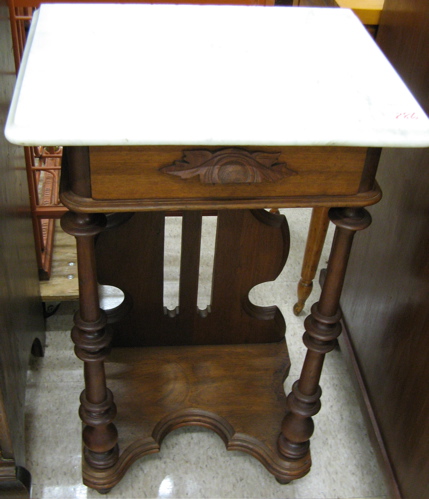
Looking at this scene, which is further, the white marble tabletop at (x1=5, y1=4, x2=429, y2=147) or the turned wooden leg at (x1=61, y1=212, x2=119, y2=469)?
the turned wooden leg at (x1=61, y1=212, x2=119, y2=469)

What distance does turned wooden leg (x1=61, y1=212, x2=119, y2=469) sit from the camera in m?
0.90

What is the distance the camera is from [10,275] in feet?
3.68

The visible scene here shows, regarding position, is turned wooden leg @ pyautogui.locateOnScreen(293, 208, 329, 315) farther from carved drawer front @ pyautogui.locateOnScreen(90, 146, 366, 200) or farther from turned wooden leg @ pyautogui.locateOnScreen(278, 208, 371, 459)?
carved drawer front @ pyautogui.locateOnScreen(90, 146, 366, 200)

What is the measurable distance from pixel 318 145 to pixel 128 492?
2.64ft

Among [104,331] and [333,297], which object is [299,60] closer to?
[333,297]

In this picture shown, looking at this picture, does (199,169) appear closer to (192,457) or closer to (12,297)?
(12,297)

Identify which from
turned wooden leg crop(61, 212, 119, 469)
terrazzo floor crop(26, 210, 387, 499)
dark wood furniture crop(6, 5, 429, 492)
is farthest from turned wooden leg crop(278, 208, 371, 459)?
turned wooden leg crop(61, 212, 119, 469)

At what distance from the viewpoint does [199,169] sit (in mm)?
817

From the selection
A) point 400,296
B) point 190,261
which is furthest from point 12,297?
point 400,296

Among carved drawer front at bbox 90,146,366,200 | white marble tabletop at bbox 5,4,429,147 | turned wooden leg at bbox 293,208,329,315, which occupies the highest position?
white marble tabletop at bbox 5,4,429,147

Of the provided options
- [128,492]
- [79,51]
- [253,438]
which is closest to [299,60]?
[79,51]

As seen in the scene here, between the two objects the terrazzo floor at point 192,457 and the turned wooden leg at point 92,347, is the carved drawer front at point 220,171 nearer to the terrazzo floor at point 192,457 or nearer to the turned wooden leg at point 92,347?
the turned wooden leg at point 92,347

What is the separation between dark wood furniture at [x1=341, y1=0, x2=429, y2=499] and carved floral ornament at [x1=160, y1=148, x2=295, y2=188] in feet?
1.16

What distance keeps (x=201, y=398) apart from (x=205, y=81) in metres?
0.70
